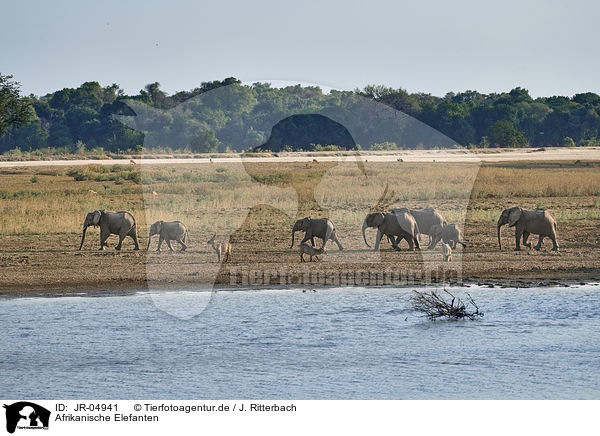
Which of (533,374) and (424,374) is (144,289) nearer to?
(424,374)

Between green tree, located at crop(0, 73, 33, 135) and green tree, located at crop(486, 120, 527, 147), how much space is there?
1844 inches

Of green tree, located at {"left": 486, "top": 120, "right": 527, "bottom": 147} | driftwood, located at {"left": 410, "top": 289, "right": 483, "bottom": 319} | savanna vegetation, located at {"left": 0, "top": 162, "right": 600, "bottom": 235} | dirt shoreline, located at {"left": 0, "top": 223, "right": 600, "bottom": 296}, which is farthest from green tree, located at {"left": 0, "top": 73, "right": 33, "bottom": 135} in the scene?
green tree, located at {"left": 486, "top": 120, "right": 527, "bottom": 147}

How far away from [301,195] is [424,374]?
71.3ft

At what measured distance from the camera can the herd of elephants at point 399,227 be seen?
1928cm

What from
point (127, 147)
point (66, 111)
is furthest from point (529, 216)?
point (66, 111)

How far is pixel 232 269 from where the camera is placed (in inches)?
717

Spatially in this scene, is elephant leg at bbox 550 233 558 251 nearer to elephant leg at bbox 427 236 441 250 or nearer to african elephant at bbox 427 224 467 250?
african elephant at bbox 427 224 467 250

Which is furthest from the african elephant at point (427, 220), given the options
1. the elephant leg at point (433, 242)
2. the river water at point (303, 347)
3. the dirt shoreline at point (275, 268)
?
the river water at point (303, 347)

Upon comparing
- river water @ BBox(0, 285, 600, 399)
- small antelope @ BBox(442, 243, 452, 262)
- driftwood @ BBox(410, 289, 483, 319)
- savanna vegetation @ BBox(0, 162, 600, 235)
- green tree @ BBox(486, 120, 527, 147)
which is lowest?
river water @ BBox(0, 285, 600, 399)

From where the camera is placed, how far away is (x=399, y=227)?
19750 mm
